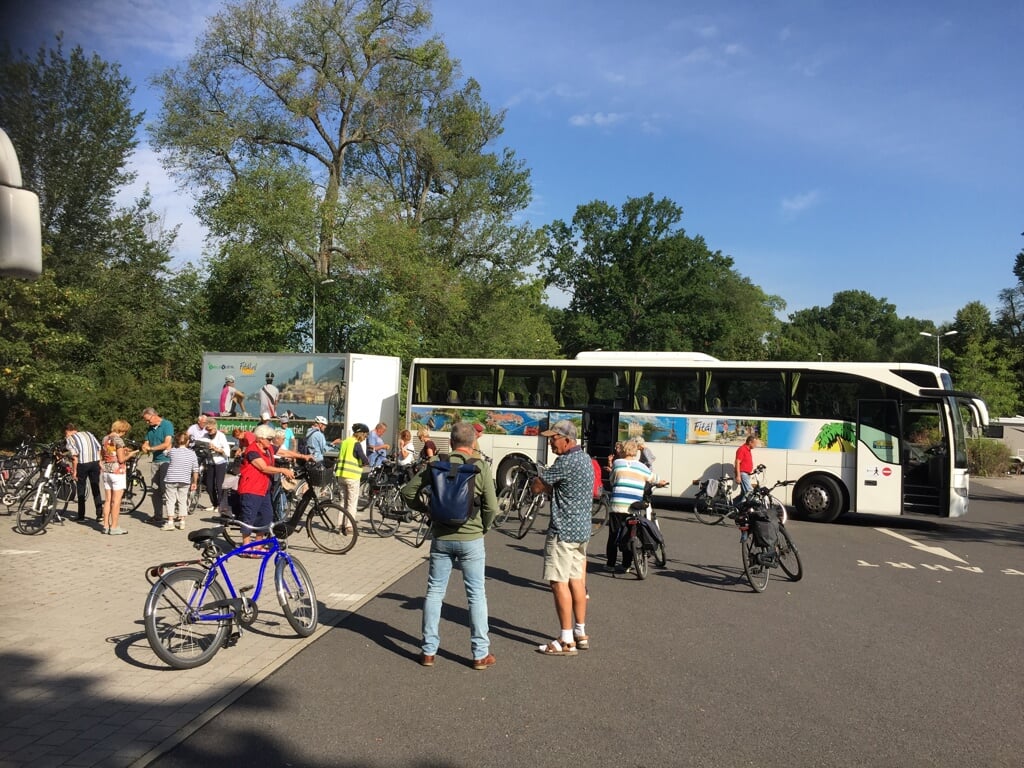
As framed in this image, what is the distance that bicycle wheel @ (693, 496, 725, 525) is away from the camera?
15.8m

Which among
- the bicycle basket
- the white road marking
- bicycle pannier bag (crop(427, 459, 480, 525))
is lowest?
the white road marking

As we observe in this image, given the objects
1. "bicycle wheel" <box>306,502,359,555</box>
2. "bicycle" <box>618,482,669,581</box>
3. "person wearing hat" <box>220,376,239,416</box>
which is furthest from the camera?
"person wearing hat" <box>220,376,239,416</box>

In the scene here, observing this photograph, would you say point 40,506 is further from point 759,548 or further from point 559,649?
point 759,548

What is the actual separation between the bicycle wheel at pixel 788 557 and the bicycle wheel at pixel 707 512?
5479 millimetres

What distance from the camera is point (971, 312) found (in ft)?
220

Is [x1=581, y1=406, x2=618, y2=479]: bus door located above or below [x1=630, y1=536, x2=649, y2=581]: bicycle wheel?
above

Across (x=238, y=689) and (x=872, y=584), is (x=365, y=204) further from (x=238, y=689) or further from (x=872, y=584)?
(x=238, y=689)

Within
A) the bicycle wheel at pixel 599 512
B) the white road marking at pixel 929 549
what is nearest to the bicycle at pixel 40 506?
the bicycle wheel at pixel 599 512

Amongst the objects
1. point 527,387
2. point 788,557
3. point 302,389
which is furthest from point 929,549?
point 302,389

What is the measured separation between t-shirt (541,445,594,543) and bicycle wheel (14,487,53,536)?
8.37 meters

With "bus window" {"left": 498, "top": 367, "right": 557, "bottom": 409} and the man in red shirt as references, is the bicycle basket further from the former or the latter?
"bus window" {"left": 498, "top": 367, "right": 557, "bottom": 409}

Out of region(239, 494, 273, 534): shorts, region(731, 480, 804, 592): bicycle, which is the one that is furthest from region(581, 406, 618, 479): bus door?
region(239, 494, 273, 534): shorts

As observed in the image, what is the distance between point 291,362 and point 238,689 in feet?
53.8

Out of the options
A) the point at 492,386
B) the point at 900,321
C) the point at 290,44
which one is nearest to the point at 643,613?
the point at 492,386
